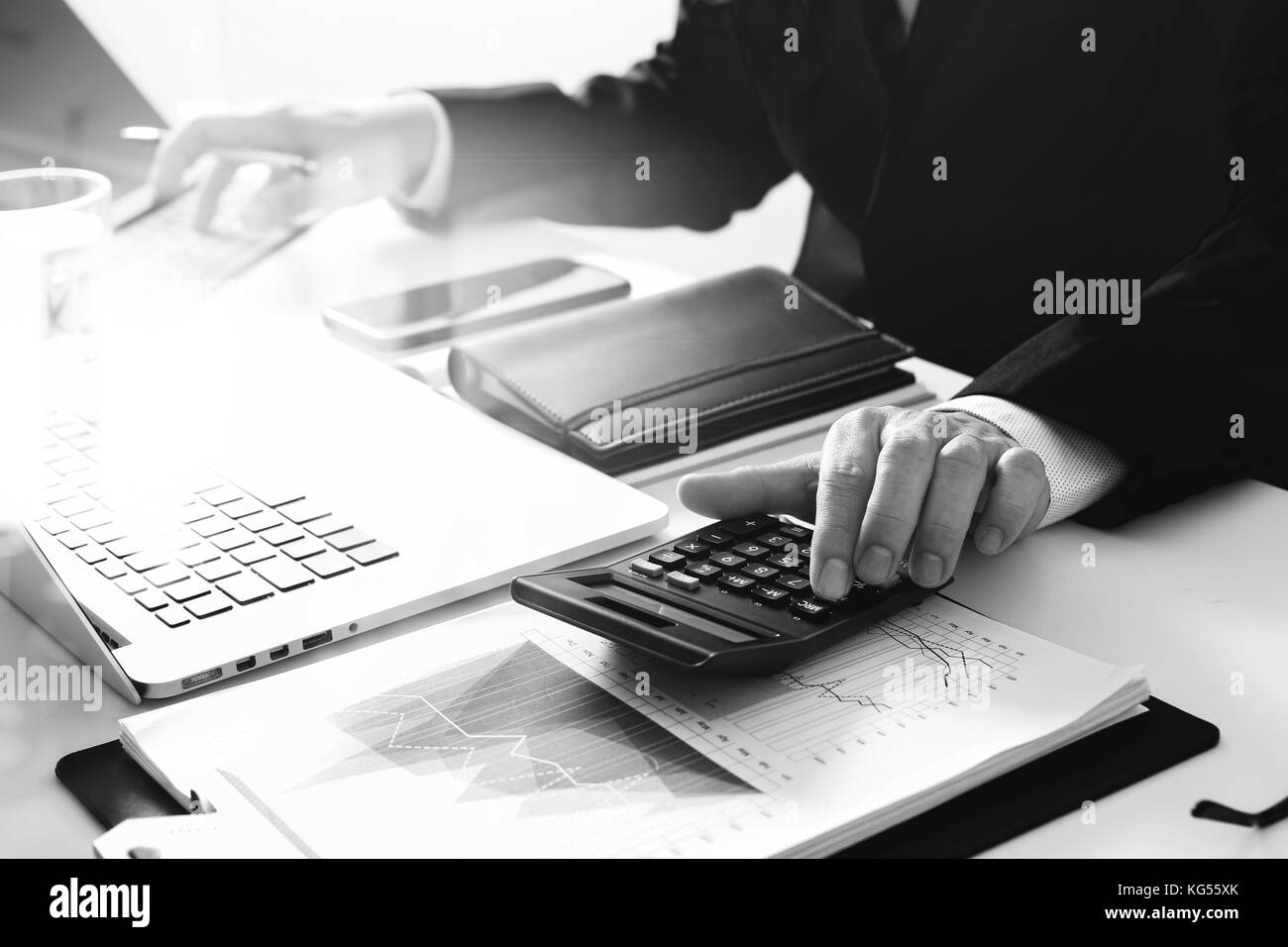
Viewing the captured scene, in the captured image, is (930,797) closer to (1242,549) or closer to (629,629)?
(629,629)

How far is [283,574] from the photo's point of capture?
0.66m

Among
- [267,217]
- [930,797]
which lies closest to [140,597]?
[930,797]

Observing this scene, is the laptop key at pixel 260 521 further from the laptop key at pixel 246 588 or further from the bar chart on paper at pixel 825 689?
the bar chart on paper at pixel 825 689

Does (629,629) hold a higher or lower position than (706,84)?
lower

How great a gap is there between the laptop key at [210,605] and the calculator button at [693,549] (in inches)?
9.2

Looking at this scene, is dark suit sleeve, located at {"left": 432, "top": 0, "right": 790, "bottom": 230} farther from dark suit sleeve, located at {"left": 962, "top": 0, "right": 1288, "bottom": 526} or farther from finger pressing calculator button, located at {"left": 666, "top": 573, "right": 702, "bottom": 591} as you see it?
finger pressing calculator button, located at {"left": 666, "top": 573, "right": 702, "bottom": 591}

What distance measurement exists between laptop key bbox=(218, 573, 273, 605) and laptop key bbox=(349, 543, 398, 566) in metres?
0.05

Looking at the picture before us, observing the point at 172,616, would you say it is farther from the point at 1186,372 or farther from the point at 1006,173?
the point at 1006,173

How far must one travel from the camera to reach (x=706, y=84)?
151 centimetres

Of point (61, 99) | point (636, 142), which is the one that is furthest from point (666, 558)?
point (61, 99)

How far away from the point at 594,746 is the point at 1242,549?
0.44 metres

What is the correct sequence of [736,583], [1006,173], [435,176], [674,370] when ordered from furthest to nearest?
1. [435,176]
2. [1006,173]
3. [674,370]
4. [736,583]

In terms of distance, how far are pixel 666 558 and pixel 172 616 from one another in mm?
252

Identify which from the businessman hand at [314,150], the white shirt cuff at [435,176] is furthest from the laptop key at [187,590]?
the white shirt cuff at [435,176]
